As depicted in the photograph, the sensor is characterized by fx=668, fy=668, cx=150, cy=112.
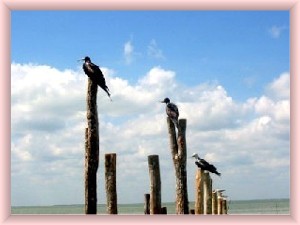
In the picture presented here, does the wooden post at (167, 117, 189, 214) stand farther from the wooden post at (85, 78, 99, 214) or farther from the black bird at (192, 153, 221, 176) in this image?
the wooden post at (85, 78, 99, 214)

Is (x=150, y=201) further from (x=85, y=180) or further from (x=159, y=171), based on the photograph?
(x=85, y=180)

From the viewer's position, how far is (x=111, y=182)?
11.3m

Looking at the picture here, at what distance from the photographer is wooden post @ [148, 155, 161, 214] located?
1325 cm

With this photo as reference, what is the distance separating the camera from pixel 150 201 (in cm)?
1396

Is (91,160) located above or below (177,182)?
above

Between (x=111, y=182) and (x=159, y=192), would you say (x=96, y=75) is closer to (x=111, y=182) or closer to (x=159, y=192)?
(x=111, y=182)

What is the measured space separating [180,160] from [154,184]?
2.36 feet
